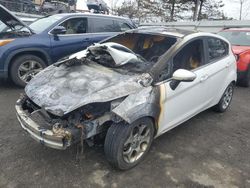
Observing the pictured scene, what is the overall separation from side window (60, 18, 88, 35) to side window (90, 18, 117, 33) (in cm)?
25

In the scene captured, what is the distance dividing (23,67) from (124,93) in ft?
13.1

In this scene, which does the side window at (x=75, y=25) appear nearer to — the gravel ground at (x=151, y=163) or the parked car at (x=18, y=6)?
the gravel ground at (x=151, y=163)

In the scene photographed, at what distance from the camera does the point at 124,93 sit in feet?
10.9

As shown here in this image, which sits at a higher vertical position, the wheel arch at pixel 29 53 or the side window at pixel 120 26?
the side window at pixel 120 26

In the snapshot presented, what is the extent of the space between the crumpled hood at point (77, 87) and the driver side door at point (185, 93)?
53 cm

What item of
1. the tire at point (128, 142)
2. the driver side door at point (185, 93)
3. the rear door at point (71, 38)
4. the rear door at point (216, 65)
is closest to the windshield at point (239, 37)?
the rear door at point (216, 65)

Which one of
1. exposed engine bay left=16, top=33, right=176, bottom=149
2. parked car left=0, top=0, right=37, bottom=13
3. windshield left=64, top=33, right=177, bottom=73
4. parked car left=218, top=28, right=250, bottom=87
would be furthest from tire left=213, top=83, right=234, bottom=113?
parked car left=0, top=0, right=37, bottom=13

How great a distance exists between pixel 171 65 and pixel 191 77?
1.39 feet

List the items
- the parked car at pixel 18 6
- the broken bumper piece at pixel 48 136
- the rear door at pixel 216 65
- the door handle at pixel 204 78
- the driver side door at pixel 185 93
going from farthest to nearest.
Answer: the parked car at pixel 18 6
the rear door at pixel 216 65
the door handle at pixel 204 78
the driver side door at pixel 185 93
the broken bumper piece at pixel 48 136

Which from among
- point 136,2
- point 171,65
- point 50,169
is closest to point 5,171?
point 50,169

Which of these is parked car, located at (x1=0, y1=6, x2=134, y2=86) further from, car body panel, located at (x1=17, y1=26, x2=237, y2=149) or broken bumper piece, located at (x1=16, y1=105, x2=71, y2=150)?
broken bumper piece, located at (x1=16, y1=105, x2=71, y2=150)

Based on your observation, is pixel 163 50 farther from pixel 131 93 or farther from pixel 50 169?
pixel 50 169

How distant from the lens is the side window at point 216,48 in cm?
480

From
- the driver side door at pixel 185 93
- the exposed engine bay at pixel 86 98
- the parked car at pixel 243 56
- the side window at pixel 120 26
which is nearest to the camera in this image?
the exposed engine bay at pixel 86 98
